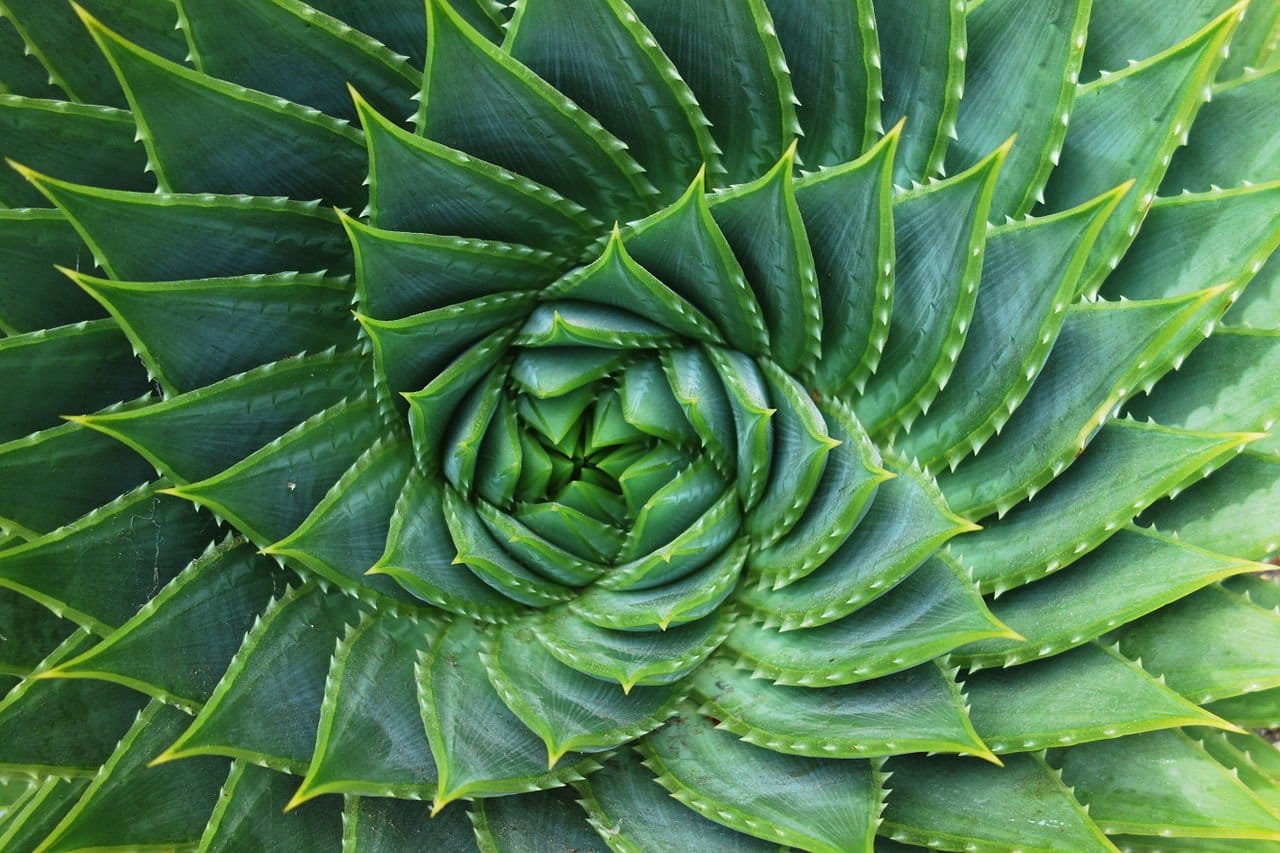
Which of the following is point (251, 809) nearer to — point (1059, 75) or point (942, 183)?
point (942, 183)

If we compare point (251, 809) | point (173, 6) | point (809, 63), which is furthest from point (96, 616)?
point (809, 63)

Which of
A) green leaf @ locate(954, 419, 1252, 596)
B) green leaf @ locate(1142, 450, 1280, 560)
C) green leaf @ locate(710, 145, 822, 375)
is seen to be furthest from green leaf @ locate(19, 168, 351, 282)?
green leaf @ locate(1142, 450, 1280, 560)

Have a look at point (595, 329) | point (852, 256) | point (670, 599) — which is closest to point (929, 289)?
point (852, 256)

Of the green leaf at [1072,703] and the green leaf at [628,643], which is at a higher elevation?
the green leaf at [1072,703]

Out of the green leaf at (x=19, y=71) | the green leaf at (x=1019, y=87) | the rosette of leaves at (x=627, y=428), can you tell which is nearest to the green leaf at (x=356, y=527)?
the rosette of leaves at (x=627, y=428)

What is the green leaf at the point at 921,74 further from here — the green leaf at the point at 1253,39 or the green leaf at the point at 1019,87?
the green leaf at the point at 1253,39

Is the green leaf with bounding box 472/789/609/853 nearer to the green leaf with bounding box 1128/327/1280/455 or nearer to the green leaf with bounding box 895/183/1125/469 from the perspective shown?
the green leaf with bounding box 895/183/1125/469

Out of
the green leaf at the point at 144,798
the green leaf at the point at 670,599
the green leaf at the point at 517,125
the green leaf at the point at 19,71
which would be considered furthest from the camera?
the green leaf at the point at 19,71

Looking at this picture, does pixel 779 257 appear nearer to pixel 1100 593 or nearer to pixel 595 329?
pixel 595 329
